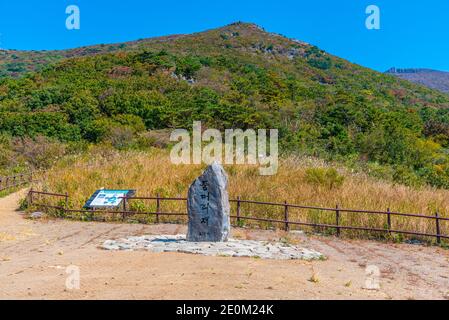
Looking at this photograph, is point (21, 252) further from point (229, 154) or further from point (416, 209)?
point (229, 154)

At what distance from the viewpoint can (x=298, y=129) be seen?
1403 inches

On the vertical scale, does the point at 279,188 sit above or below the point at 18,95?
below

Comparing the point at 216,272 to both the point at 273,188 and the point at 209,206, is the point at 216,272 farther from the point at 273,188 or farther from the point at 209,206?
the point at 273,188

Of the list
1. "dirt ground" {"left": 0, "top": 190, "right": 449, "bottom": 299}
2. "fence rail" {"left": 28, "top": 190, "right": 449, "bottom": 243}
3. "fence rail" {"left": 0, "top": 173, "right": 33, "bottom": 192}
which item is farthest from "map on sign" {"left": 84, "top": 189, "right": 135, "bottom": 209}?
"fence rail" {"left": 0, "top": 173, "right": 33, "bottom": 192}

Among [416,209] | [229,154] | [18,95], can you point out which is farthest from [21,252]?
[18,95]

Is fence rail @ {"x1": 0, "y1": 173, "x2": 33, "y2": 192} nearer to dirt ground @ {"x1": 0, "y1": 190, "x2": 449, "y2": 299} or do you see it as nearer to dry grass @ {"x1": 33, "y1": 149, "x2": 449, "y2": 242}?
dry grass @ {"x1": 33, "y1": 149, "x2": 449, "y2": 242}

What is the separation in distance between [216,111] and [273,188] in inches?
889

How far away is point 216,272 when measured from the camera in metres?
8.20

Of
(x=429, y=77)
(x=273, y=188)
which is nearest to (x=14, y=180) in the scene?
(x=273, y=188)

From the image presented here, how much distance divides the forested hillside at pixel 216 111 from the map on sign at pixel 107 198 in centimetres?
1254

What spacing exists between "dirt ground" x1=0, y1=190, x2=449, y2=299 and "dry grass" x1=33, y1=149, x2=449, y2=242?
160 cm

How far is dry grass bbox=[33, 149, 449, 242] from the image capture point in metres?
13.7

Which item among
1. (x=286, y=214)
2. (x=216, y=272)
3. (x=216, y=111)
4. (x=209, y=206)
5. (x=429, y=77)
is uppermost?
(x=429, y=77)
